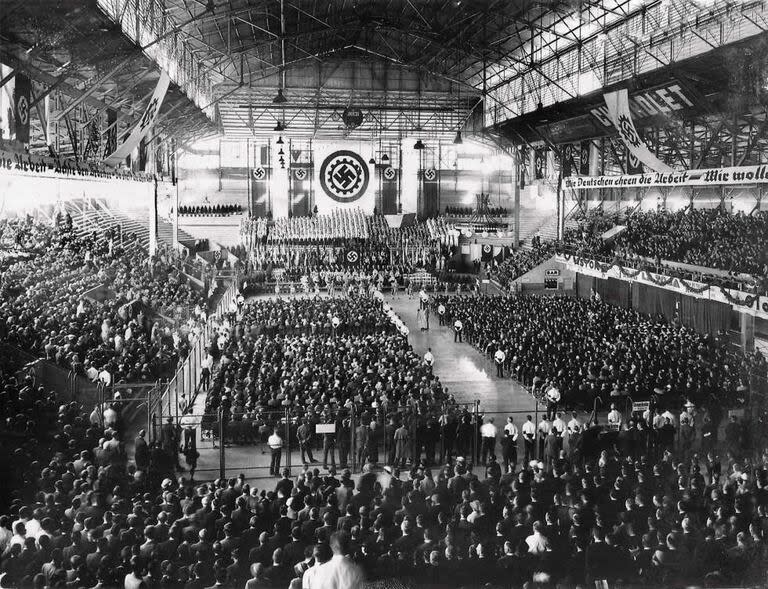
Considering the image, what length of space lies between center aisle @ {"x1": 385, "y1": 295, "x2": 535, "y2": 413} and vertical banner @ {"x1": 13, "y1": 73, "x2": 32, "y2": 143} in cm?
1247

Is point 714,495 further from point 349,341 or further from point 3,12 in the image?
point 3,12

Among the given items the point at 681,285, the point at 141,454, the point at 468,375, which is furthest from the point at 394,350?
the point at 681,285

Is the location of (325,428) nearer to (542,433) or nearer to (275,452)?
(275,452)

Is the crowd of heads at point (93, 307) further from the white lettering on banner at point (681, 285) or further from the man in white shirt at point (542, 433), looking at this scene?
the white lettering on banner at point (681, 285)

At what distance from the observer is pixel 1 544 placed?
812 centimetres

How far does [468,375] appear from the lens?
73.8 feet

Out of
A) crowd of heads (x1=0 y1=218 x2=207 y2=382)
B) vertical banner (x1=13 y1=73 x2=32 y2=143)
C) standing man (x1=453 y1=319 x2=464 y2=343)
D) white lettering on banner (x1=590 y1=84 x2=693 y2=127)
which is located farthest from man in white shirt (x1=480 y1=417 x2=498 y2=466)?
white lettering on banner (x1=590 y1=84 x2=693 y2=127)

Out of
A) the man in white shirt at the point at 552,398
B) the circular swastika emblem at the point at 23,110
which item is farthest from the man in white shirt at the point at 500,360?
the circular swastika emblem at the point at 23,110

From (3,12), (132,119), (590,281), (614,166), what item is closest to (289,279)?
(132,119)

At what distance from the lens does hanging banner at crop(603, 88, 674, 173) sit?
85.7 feet

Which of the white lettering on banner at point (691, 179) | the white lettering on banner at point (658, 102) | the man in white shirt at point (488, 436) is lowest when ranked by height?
the man in white shirt at point (488, 436)

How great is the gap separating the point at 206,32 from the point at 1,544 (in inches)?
1279

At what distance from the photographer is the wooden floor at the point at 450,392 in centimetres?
1466

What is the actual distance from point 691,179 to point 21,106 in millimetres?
21930
